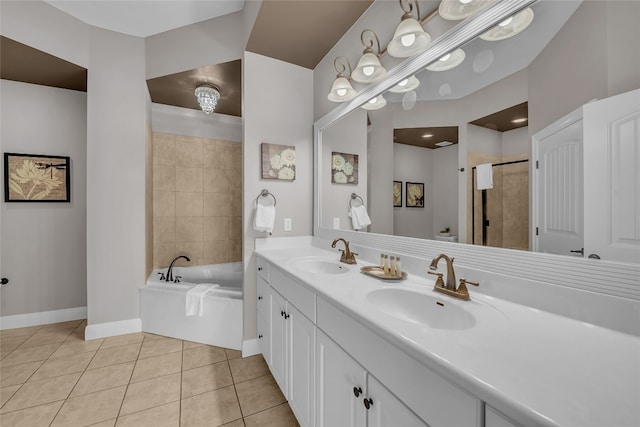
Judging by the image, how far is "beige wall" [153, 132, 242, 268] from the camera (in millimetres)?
3115

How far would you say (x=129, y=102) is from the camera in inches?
97.4

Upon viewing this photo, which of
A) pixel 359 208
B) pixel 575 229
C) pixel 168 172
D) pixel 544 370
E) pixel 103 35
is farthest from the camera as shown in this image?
pixel 168 172

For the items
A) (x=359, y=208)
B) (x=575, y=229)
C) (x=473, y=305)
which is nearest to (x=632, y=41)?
(x=575, y=229)

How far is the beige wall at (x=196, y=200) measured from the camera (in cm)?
312

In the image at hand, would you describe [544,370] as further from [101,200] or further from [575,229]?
[101,200]

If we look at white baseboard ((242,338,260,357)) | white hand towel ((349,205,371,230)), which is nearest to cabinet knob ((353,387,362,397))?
white hand towel ((349,205,371,230))

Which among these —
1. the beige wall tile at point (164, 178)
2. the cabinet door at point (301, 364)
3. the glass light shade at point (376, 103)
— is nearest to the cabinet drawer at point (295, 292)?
the cabinet door at point (301, 364)

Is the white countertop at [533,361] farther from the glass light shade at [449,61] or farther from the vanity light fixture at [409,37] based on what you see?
the vanity light fixture at [409,37]

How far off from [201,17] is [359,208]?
224cm

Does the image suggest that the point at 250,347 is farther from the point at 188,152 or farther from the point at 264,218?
the point at 188,152

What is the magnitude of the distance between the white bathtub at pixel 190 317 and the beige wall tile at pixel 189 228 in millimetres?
638

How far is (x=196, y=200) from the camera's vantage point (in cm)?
328

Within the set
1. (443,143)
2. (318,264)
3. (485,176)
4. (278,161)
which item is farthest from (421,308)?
(278,161)

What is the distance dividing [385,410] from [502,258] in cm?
68
